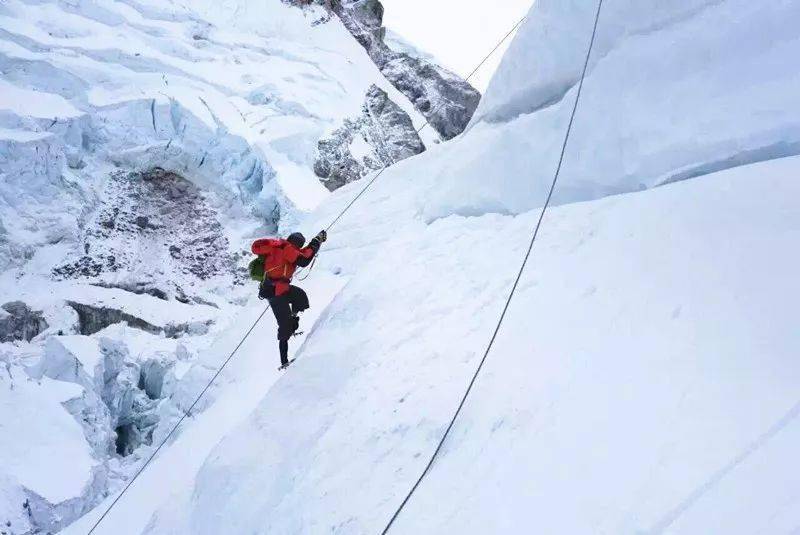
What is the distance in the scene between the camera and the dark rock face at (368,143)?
18.8 metres

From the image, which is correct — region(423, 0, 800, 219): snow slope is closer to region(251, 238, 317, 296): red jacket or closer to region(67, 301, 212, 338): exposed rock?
region(251, 238, 317, 296): red jacket

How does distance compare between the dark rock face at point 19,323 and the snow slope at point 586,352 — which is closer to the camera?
the snow slope at point 586,352

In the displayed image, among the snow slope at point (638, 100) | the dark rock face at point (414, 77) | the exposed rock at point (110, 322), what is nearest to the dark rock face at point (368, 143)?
the exposed rock at point (110, 322)

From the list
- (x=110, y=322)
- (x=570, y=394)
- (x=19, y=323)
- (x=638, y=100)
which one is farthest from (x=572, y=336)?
(x=19, y=323)

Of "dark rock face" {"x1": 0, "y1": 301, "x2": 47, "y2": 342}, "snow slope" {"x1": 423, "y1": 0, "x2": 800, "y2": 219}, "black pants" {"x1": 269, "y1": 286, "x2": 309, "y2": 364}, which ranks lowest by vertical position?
"dark rock face" {"x1": 0, "y1": 301, "x2": 47, "y2": 342}

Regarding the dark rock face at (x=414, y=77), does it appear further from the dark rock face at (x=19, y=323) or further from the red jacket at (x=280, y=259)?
the red jacket at (x=280, y=259)

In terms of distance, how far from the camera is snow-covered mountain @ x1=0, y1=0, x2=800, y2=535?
1.81 metres

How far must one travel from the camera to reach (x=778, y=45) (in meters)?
3.19

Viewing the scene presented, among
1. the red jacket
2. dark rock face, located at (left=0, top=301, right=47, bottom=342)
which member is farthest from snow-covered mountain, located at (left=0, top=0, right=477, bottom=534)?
the red jacket

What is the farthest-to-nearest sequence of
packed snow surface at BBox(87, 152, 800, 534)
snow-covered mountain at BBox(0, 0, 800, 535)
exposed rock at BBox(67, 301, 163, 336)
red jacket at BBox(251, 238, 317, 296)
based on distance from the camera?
exposed rock at BBox(67, 301, 163, 336), red jacket at BBox(251, 238, 317, 296), snow-covered mountain at BBox(0, 0, 800, 535), packed snow surface at BBox(87, 152, 800, 534)

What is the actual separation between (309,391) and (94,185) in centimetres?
1507

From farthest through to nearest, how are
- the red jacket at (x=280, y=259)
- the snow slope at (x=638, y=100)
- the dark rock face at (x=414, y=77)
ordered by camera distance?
the dark rock face at (x=414, y=77) < the red jacket at (x=280, y=259) < the snow slope at (x=638, y=100)

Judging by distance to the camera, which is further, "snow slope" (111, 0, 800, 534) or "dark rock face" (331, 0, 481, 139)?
"dark rock face" (331, 0, 481, 139)

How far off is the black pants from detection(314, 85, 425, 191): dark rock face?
44.6ft
